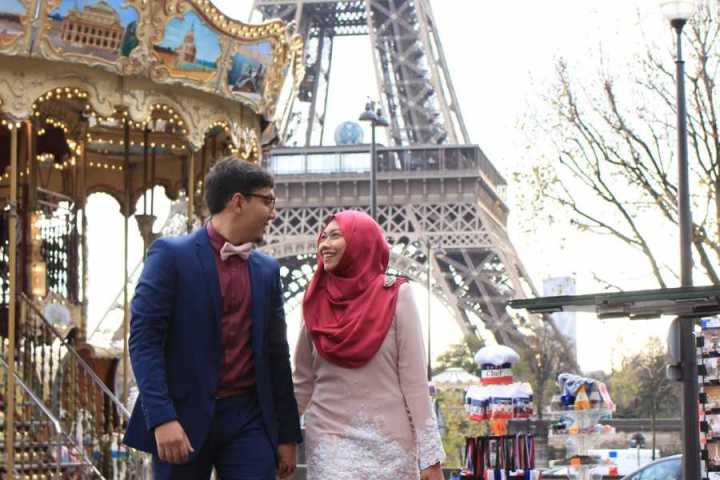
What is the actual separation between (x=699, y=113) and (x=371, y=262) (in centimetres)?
1586

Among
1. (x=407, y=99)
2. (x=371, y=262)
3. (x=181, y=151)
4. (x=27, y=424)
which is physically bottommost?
(x=27, y=424)

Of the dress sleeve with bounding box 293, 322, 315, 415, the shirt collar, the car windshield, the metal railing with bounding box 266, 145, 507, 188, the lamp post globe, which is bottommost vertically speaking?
the car windshield

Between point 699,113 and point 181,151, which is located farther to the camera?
point 699,113

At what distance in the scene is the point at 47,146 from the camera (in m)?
15.8

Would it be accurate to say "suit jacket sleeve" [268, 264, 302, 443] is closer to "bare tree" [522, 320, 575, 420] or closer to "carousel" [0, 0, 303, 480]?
"carousel" [0, 0, 303, 480]

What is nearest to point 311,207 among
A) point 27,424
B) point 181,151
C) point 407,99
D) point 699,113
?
point 407,99

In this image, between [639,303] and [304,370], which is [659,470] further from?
[304,370]

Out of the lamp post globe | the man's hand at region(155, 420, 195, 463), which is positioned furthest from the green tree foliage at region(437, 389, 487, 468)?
the man's hand at region(155, 420, 195, 463)

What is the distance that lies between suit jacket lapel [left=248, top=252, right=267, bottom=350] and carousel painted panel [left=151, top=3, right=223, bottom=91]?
25.1ft

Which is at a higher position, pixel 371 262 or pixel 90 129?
pixel 90 129

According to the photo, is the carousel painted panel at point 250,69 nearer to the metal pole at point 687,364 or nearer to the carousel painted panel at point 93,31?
the carousel painted panel at point 93,31

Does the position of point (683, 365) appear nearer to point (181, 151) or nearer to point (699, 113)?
point (181, 151)

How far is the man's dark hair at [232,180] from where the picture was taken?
515 cm

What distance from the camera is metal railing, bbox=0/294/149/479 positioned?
1378 centimetres
